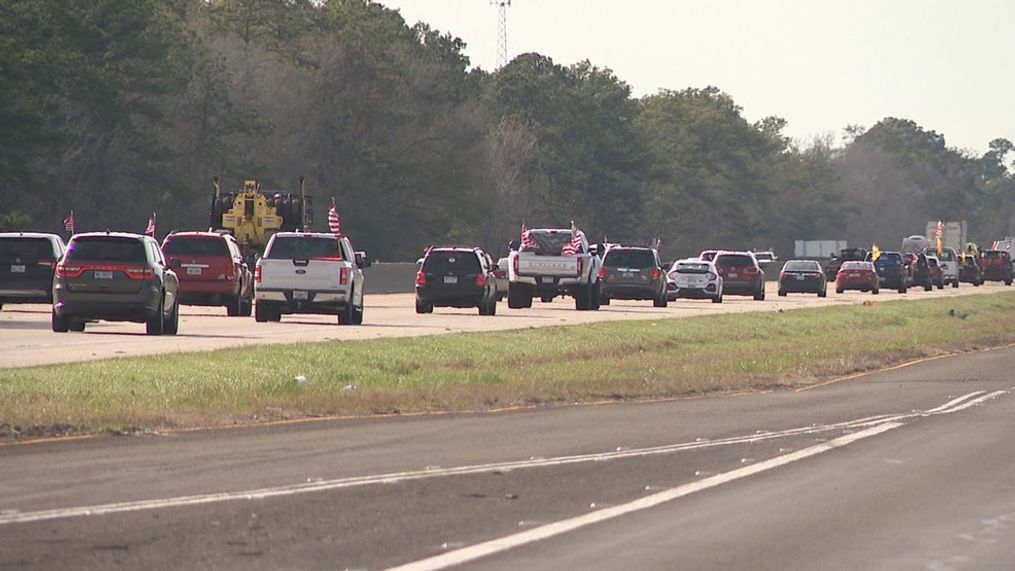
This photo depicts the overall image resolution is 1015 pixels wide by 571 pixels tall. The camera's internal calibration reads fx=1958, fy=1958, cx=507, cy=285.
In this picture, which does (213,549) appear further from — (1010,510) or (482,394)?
(482,394)

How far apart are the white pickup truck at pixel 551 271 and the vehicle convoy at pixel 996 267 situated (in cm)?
6586

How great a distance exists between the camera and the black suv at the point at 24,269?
129 feet

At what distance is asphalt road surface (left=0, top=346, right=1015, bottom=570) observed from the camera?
10180 mm

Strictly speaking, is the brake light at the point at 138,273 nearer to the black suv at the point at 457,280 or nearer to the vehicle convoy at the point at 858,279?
the black suv at the point at 457,280

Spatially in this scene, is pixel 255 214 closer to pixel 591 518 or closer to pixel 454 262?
pixel 454 262

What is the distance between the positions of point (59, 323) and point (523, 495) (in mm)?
21975

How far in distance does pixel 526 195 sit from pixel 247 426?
389ft

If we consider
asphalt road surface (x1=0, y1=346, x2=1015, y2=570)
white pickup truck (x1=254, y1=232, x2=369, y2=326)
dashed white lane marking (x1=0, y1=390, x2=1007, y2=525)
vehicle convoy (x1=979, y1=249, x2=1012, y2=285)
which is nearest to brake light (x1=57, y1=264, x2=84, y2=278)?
white pickup truck (x1=254, y1=232, x2=369, y2=326)

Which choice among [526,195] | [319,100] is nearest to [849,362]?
[319,100]

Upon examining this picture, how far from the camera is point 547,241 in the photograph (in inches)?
2106

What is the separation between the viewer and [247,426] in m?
17.6

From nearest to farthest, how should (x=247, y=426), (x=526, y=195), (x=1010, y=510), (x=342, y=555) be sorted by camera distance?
(x=342, y=555)
(x=1010, y=510)
(x=247, y=426)
(x=526, y=195)

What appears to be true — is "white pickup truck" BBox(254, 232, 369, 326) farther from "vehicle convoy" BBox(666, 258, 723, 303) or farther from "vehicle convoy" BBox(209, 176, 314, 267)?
"vehicle convoy" BBox(666, 258, 723, 303)

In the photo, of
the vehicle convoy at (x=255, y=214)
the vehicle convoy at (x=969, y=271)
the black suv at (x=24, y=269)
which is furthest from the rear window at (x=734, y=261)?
the vehicle convoy at (x=969, y=271)
